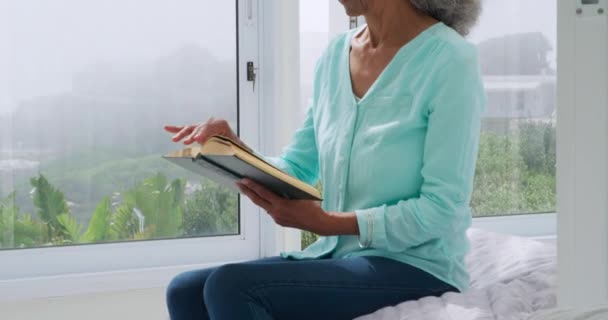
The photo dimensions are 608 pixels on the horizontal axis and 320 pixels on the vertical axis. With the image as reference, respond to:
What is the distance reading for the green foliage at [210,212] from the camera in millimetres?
2764

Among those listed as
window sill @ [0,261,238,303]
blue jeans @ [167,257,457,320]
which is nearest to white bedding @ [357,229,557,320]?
blue jeans @ [167,257,457,320]

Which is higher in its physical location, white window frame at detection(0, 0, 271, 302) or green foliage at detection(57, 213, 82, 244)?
green foliage at detection(57, 213, 82, 244)

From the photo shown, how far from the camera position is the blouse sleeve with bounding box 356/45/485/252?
1541 millimetres

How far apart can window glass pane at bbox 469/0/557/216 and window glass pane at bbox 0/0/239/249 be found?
37.9 inches

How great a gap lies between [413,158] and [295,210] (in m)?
0.24

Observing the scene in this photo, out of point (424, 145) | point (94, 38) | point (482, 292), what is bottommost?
point (482, 292)

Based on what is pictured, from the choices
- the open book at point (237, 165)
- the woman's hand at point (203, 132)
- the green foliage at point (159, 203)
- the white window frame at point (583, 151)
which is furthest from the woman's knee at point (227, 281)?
the green foliage at point (159, 203)

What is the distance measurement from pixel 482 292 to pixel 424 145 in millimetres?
291

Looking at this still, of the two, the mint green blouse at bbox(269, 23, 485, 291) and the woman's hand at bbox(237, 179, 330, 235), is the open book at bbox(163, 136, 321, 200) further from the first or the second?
the mint green blouse at bbox(269, 23, 485, 291)

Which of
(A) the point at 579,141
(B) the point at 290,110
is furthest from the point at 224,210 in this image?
(A) the point at 579,141

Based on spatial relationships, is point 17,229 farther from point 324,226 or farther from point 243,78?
point 324,226

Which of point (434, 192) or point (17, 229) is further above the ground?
point (434, 192)

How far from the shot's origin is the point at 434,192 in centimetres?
154

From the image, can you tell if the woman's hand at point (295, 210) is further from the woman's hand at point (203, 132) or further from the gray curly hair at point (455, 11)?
the gray curly hair at point (455, 11)
